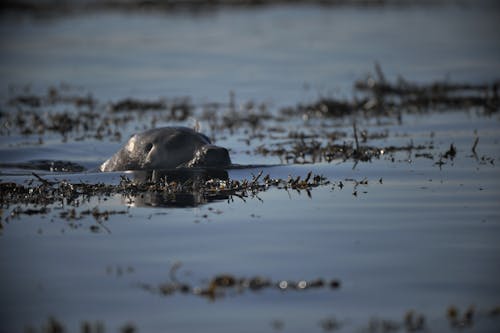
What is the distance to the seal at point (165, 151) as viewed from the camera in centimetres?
1071

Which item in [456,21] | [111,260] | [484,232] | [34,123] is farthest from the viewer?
[456,21]

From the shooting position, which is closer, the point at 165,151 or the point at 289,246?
the point at 289,246

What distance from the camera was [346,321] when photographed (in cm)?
538

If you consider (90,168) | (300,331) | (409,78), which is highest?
(409,78)

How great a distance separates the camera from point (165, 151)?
1092 centimetres

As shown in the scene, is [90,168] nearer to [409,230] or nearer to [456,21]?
[409,230]

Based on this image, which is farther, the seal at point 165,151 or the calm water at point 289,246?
the seal at point 165,151

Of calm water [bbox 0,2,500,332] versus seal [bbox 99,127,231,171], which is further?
seal [bbox 99,127,231,171]

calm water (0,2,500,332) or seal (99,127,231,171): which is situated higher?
seal (99,127,231,171)

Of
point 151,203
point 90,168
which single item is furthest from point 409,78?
point 151,203

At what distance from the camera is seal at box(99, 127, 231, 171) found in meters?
10.7

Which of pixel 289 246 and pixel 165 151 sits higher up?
pixel 165 151

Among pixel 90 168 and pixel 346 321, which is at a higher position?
pixel 90 168

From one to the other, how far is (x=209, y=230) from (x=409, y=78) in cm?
1356
